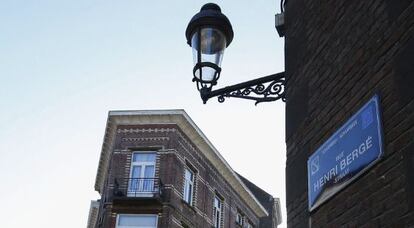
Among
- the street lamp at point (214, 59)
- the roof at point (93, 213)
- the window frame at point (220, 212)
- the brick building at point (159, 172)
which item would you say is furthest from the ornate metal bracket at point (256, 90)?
the roof at point (93, 213)

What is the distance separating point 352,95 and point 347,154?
408mm

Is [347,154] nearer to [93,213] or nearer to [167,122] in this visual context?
[167,122]

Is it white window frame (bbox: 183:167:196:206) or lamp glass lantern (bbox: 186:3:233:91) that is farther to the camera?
white window frame (bbox: 183:167:196:206)

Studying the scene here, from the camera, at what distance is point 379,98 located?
3104 millimetres

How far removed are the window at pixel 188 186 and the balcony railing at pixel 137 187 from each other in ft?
6.34

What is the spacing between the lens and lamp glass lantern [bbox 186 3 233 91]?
4.90 m

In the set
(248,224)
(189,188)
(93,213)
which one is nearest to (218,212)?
→ (189,188)

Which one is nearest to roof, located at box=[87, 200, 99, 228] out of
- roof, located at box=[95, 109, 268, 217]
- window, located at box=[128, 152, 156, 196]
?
roof, located at box=[95, 109, 268, 217]

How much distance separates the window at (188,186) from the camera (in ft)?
81.9

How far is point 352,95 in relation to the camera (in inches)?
136

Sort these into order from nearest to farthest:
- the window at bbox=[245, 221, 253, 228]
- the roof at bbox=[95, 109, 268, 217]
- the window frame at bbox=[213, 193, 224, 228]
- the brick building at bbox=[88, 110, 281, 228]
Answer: the brick building at bbox=[88, 110, 281, 228] < the roof at bbox=[95, 109, 268, 217] < the window frame at bbox=[213, 193, 224, 228] < the window at bbox=[245, 221, 253, 228]

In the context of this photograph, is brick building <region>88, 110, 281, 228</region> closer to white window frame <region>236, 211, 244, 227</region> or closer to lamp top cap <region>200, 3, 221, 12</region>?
white window frame <region>236, 211, 244, 227</region>

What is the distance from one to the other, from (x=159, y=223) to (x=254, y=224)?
1249 centimetres

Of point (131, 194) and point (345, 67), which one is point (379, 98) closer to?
point (345, 67)
